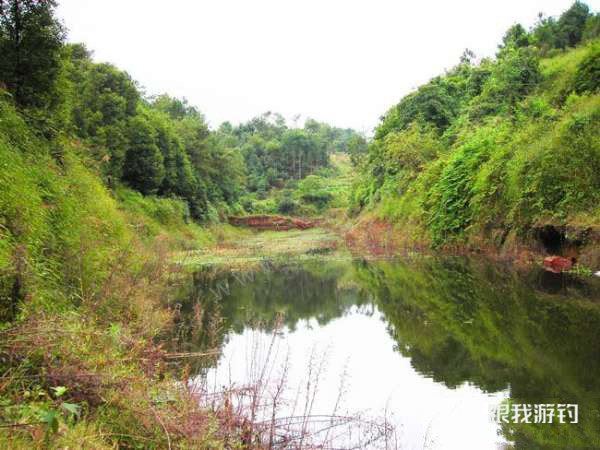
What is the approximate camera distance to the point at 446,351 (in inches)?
349

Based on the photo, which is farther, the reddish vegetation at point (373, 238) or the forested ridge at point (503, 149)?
the reddish vegetation at point (373, 238)

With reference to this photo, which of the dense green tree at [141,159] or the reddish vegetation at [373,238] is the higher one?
the dense green tree at [141,159]

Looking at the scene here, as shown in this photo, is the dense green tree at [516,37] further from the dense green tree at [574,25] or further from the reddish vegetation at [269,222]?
the reddish vegetation at [269,222]

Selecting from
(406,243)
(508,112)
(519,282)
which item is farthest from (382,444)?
(508,112)

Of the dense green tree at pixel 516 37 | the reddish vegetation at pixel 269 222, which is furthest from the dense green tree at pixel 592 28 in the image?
the reddish vegetation at pixel 269 222

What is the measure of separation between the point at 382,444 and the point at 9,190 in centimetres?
678

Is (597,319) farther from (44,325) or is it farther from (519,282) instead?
(44,325)

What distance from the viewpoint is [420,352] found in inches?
355

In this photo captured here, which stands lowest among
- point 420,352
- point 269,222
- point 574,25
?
point 269,222

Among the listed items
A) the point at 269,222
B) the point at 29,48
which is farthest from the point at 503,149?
the point at 269,222

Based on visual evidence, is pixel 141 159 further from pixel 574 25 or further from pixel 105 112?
pixel 574 25

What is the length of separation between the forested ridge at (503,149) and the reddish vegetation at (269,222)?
1519 centimetres

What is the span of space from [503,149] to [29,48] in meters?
17.6

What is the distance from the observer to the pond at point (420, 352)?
19.6 feet
